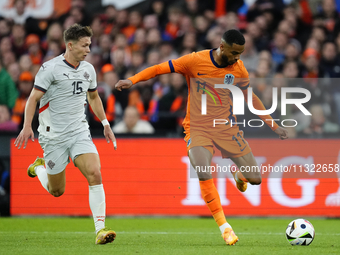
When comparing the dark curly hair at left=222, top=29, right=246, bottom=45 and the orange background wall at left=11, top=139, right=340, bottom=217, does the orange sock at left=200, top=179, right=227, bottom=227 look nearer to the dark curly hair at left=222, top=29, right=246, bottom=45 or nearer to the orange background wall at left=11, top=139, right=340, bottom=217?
the dark curly hair at left=222, top=29, right=246, bottom=45

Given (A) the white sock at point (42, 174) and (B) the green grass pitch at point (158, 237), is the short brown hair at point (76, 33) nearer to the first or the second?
(A) the white sock at point (42, 174)

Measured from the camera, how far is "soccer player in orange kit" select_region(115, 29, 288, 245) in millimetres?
6258

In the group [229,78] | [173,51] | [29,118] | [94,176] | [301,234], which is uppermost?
[229,78]

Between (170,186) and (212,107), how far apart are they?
3.40 meters

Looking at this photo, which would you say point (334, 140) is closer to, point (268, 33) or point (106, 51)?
point (268, 33)

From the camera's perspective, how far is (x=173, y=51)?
12.1 metres

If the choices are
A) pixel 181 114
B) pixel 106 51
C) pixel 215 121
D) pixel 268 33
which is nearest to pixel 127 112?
pixel 181 114

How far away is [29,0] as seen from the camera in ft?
46.4

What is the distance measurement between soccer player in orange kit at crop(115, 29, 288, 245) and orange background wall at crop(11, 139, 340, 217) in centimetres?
286

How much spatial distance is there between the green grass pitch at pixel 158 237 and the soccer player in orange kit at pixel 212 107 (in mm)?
546

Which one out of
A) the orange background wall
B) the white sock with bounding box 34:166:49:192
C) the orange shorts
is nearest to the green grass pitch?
the orange background wall

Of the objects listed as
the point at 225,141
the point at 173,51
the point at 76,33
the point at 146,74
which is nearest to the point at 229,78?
the point at 225,141

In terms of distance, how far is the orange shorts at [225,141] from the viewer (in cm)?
655

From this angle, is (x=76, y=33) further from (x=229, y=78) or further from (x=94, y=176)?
(x=229, y=78)
